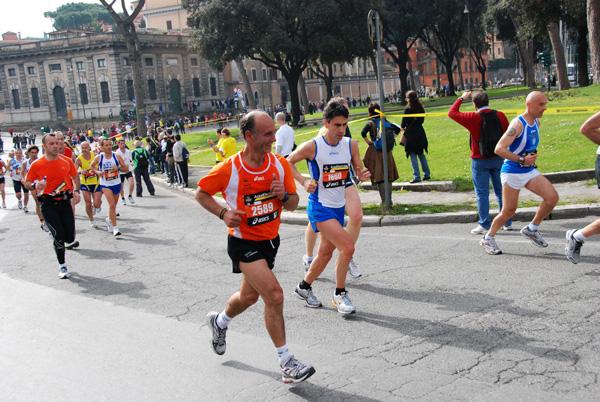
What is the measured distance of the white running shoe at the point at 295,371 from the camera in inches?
163

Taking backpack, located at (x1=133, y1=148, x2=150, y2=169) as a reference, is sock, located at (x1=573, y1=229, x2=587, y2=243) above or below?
below

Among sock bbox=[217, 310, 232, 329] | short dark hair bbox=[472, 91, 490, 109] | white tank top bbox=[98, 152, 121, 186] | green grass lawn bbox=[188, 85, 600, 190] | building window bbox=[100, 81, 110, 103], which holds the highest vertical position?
building window bbox=[100, 81, 110, 103]

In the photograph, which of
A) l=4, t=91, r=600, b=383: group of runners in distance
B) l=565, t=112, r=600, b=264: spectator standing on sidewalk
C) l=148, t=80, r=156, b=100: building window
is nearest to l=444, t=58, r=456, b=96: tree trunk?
l=148, t=80, r=156, b=100: building window

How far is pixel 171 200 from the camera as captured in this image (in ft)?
56.7

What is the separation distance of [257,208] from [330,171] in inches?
65.2

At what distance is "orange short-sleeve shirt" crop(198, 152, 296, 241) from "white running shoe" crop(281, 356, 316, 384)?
951mm

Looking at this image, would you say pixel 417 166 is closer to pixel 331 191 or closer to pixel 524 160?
pixel 524 160

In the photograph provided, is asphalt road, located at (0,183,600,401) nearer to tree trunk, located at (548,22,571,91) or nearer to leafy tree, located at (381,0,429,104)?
tree trunk, located at (548,22,571,91)

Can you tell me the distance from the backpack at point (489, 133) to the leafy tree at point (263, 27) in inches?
1250

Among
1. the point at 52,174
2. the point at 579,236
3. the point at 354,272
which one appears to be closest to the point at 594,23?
the point at 579,236

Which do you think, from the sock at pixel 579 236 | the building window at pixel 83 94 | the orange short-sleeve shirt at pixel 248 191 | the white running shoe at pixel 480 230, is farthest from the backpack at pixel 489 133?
the building window at pixel 83 94

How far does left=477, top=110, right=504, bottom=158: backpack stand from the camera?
7.92m

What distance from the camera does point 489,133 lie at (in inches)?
312

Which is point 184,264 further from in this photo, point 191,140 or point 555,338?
point 191,140
